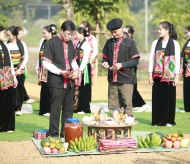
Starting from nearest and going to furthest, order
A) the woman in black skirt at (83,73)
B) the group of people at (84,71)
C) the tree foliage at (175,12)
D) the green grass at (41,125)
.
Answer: the group of people at (84,71)
the green grass at (41,125)
the woman in black skirt at (83,73)
the tree foliage at (175,12)

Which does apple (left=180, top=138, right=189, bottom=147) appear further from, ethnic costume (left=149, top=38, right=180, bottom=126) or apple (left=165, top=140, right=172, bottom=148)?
ethnic costume (left=149, top=38, right=180, bottom=126)

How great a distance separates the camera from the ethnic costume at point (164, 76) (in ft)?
39.4

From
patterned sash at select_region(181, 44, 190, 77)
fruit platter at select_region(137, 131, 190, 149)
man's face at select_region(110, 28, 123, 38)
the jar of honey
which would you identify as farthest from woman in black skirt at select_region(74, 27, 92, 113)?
fruit platter at select_region(137, 131, 190, 149)

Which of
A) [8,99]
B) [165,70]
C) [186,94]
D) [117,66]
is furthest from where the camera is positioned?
[186,94]

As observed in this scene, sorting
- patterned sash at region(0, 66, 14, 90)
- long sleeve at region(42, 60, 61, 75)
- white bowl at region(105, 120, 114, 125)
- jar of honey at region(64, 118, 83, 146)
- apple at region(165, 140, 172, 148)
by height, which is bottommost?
apple at region(165, 140, 172, 148)

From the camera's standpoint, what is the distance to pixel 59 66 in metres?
10.2

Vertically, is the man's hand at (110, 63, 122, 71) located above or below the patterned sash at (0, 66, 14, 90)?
above

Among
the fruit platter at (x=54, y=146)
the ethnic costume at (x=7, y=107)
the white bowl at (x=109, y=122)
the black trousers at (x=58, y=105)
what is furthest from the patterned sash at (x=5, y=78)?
the white bowl at (x=109, y=122)

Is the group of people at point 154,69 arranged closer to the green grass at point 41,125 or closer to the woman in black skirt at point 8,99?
the green grass at point 41,125

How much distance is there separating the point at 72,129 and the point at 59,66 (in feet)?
3.62

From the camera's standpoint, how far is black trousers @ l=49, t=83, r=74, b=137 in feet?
33.8

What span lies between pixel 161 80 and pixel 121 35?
1828 millimetres

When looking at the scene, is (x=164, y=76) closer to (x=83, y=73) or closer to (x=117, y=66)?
(x=117, y=66)

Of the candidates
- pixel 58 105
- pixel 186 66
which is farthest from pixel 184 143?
pixel 186 66
